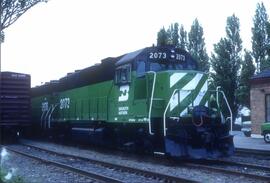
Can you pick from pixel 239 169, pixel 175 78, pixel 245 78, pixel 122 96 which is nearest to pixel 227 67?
pixel 245 78

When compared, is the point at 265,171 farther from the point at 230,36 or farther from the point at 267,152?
the point at 230,36

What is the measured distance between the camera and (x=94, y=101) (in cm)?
1809

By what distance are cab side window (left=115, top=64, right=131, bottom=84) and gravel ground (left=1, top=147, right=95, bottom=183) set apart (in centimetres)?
385

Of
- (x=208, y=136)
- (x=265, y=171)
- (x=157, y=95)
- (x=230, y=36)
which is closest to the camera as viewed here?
(x=265, y=171)

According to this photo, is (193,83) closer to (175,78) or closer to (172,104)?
(175,78)

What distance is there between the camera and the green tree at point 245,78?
42.4m

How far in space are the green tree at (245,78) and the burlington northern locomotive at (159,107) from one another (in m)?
27.1

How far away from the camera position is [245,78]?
43.6 meters

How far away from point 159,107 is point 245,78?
31860mm

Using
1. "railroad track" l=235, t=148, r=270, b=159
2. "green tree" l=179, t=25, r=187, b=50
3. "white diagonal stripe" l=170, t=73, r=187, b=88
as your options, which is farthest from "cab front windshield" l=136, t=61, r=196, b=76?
"green tree" l=179, t=25, r=187, b=50

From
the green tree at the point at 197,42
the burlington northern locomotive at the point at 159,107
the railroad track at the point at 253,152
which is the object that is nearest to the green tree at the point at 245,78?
the green tree at the point at 197,42

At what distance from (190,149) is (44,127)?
13.9m

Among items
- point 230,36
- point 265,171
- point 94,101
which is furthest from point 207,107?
point 230,36

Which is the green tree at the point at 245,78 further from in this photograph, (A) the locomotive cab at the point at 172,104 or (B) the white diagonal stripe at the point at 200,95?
(B) the white diagonal stripe at the point at 200,95
